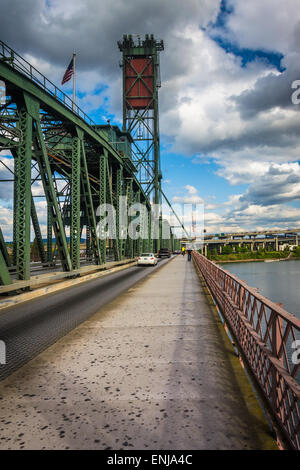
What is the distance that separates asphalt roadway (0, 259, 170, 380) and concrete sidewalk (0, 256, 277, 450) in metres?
0.34

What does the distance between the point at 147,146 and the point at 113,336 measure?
53584 mm

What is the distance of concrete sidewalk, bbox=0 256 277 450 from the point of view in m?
2.84

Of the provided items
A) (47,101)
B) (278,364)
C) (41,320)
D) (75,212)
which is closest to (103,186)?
(75,212)

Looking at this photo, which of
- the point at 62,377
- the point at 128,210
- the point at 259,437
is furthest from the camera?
the point at 128,210

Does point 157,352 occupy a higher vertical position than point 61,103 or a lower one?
lower

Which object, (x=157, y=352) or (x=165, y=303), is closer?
(x=157, y=352)

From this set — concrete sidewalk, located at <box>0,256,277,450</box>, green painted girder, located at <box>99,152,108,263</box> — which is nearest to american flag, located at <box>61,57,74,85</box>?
green painted girder, located at <box>99,152,108,263</box>

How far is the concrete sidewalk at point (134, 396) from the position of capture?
112 inches

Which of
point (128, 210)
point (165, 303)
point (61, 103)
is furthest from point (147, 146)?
point (165, 303)

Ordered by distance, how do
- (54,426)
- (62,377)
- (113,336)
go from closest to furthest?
(54,426), (62,377), (113,336)

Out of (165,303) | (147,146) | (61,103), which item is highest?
(147,146)

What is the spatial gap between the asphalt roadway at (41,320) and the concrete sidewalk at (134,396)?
13.3 inches

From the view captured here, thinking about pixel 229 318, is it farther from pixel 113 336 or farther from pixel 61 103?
pixel 61 103

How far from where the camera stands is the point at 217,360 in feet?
15.6
